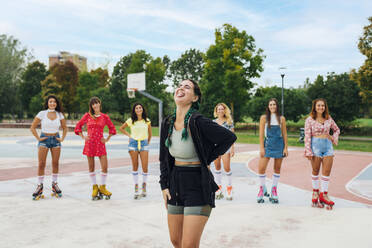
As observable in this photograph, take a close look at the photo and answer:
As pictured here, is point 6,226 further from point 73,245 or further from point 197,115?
point 197,115

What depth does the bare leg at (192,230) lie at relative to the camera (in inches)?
96.3

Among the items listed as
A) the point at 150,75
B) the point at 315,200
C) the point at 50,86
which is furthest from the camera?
the point at 50,86

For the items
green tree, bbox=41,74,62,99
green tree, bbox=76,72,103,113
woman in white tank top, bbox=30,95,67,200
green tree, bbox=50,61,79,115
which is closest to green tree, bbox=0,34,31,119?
green tree, bbox=41,74,62,99

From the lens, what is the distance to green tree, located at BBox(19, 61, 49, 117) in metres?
59.0

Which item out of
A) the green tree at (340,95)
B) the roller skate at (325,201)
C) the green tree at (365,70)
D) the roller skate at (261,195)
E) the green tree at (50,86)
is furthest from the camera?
the green tree at (50,86)

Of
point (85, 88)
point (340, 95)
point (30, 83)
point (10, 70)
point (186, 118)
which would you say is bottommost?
point (186, 118)

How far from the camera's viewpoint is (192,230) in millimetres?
2475

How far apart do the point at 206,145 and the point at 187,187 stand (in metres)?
0.40

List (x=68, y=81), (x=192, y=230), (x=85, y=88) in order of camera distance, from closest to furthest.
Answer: (x=192, y=230), (x=85, y=88), (x=68, y=81)

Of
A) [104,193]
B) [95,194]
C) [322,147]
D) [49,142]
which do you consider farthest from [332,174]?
[49,142]

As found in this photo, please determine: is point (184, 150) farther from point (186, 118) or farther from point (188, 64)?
point (188, 64)

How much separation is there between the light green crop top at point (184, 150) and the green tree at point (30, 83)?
63.3m

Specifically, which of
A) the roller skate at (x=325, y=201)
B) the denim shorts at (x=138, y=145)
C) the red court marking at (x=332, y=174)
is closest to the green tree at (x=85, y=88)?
the red court marking at (x=332, y=174)

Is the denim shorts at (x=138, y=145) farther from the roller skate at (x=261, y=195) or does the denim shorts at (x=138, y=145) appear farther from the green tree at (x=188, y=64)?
the green tree at (x=188, y=64)
